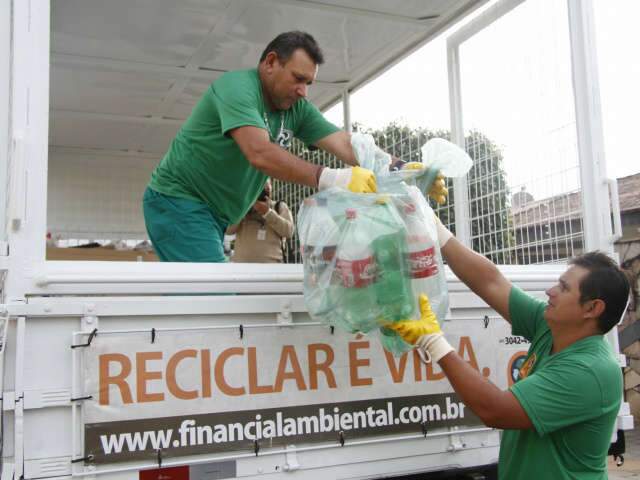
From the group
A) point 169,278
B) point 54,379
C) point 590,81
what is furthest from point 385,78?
point 54,379

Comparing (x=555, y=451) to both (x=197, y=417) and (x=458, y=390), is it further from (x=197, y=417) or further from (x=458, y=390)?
(x=197, y=417)

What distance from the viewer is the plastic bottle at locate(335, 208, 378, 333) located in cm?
203

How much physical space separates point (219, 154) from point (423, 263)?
117cm

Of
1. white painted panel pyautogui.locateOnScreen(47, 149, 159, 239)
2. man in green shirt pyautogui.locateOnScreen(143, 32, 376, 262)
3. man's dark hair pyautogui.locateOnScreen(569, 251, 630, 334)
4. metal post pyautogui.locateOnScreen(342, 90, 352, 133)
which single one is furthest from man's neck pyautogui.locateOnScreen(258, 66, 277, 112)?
white painted panel pyautogui.locateOnScreen(47, 149, 159, 239)

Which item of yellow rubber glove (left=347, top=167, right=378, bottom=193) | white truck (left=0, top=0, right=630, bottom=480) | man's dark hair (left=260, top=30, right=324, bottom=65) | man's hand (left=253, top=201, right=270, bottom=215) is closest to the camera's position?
white truck (left=0, top=0, right=630, bottom=480)

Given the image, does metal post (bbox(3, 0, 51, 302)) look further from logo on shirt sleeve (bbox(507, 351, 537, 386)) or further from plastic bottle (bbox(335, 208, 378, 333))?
logo on shirt sleeve (bbox(507, 351, 537, 386))

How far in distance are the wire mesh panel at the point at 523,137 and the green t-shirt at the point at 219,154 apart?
1.11 metres

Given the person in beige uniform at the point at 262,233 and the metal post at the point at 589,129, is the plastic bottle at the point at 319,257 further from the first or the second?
the person in beige uniform at the point at 262,233

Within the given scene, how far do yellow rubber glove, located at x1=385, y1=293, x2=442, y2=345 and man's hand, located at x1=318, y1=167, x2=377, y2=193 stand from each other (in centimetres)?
39

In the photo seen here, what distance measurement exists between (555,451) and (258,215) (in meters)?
3.04

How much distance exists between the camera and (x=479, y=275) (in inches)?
101

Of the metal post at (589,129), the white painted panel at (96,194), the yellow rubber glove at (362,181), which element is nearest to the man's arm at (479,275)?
the yellow rubber glove at (362,181)

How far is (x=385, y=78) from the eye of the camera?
478 centimetres

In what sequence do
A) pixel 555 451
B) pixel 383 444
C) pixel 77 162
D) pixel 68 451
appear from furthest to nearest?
pixel 77 162 < pixel 383 444 < pixel 555 451 < pixel 68 451
